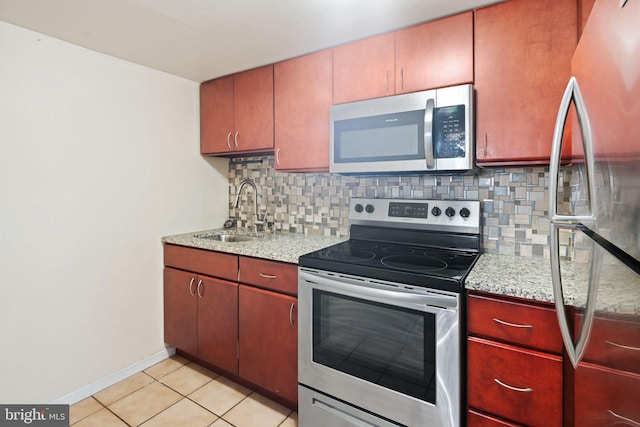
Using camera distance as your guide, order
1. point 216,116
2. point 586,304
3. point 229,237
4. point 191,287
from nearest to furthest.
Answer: point 586,304, point 191,287, point 216,116, point 229,237

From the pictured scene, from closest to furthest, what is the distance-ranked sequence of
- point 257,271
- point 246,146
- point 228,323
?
point 257,271 < point 228,323 < point 246,146

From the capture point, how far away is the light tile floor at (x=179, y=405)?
1.77 metres

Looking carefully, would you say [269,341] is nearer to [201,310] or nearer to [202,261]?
[201,310]

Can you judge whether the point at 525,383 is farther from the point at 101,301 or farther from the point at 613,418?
the point at 101,301

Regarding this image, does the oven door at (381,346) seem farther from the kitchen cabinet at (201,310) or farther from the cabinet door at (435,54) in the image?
the cabinet door at (435,54)

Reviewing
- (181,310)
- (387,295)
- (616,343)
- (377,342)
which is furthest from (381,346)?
(181,310)

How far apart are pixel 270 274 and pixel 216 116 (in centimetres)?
137

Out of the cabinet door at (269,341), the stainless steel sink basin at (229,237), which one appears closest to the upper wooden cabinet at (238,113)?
the stainless steel sink basin at (229,237)

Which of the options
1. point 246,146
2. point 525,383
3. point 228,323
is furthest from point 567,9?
point 228,323

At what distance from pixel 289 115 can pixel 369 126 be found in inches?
24.1

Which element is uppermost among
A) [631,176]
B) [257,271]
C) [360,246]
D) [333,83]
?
[333,83]

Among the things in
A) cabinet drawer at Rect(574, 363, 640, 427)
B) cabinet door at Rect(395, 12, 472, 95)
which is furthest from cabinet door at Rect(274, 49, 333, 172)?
cabinet drawer at Rect(574, 363, 640, 427)

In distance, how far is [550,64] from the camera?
137cm

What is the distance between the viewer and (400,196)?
6.63 ft
